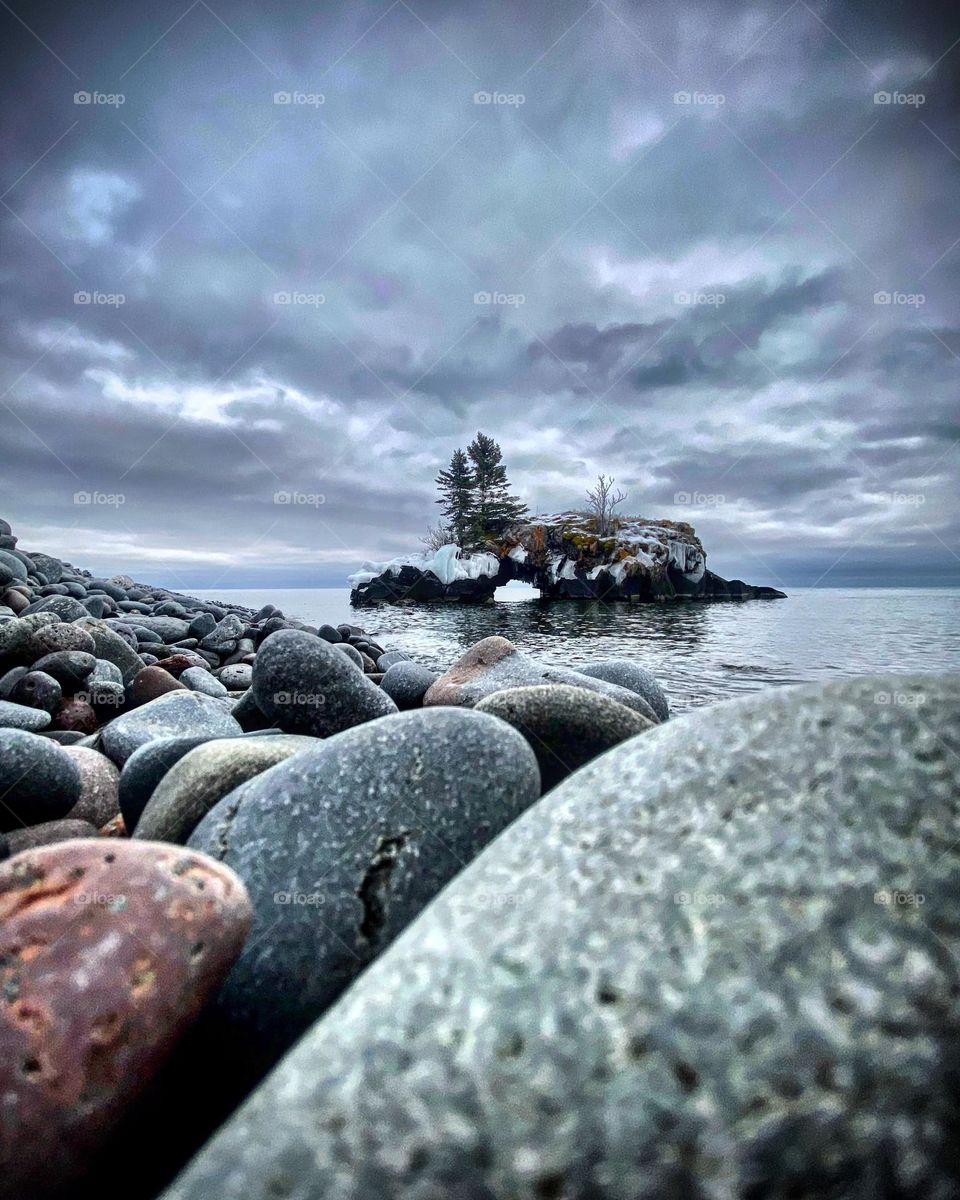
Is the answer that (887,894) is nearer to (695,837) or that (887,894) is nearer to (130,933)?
(695,837)

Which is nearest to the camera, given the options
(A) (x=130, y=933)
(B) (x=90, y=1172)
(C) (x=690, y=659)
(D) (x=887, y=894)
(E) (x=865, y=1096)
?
(E) (x=865, y=1096)

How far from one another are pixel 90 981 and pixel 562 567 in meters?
31.9

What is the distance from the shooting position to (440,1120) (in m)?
1.05

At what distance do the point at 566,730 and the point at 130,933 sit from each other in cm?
225

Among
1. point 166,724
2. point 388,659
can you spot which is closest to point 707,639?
point 388,659

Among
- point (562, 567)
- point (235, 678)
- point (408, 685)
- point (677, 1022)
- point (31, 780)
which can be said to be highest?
point (562, 567)

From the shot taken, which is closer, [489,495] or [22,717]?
→ [22,717]

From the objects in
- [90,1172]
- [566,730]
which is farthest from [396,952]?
[566,730]

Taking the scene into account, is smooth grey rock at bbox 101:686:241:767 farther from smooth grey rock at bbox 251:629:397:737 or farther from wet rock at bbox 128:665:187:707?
wet rock at bbox 128:665:187:707

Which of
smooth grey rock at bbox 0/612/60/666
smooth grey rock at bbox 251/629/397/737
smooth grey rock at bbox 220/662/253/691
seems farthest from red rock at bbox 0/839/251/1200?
smooth grey rock at bbox 220/662/253/691

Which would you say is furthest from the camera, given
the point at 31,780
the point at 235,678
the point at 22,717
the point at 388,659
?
the point at 388,659

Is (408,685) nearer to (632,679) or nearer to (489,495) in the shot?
(632,679)

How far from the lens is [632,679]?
608 cm

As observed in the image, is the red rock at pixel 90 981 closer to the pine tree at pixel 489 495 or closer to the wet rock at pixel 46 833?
the wet rock at pixel 46 833
